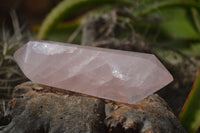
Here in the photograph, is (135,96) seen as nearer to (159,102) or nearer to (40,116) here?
(159,102)

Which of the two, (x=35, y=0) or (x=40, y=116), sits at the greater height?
(x=40, y=116)

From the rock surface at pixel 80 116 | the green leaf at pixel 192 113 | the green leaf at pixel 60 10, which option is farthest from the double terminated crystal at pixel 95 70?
the green leaf at pixel 60 10

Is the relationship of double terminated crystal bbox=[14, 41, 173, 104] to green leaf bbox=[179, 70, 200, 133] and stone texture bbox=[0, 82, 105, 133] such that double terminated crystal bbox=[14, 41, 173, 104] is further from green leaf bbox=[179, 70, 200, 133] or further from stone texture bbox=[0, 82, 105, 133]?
green leaf bbox=[179, 70, 200, 133]

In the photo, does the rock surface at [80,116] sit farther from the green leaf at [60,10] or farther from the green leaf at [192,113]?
the green leaf at [60,10]

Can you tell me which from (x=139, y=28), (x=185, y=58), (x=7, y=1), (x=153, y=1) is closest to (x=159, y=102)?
(x=185, y=58)

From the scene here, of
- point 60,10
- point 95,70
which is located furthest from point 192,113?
point 60,10

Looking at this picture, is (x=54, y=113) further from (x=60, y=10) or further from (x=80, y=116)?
(x=60, y=10)
